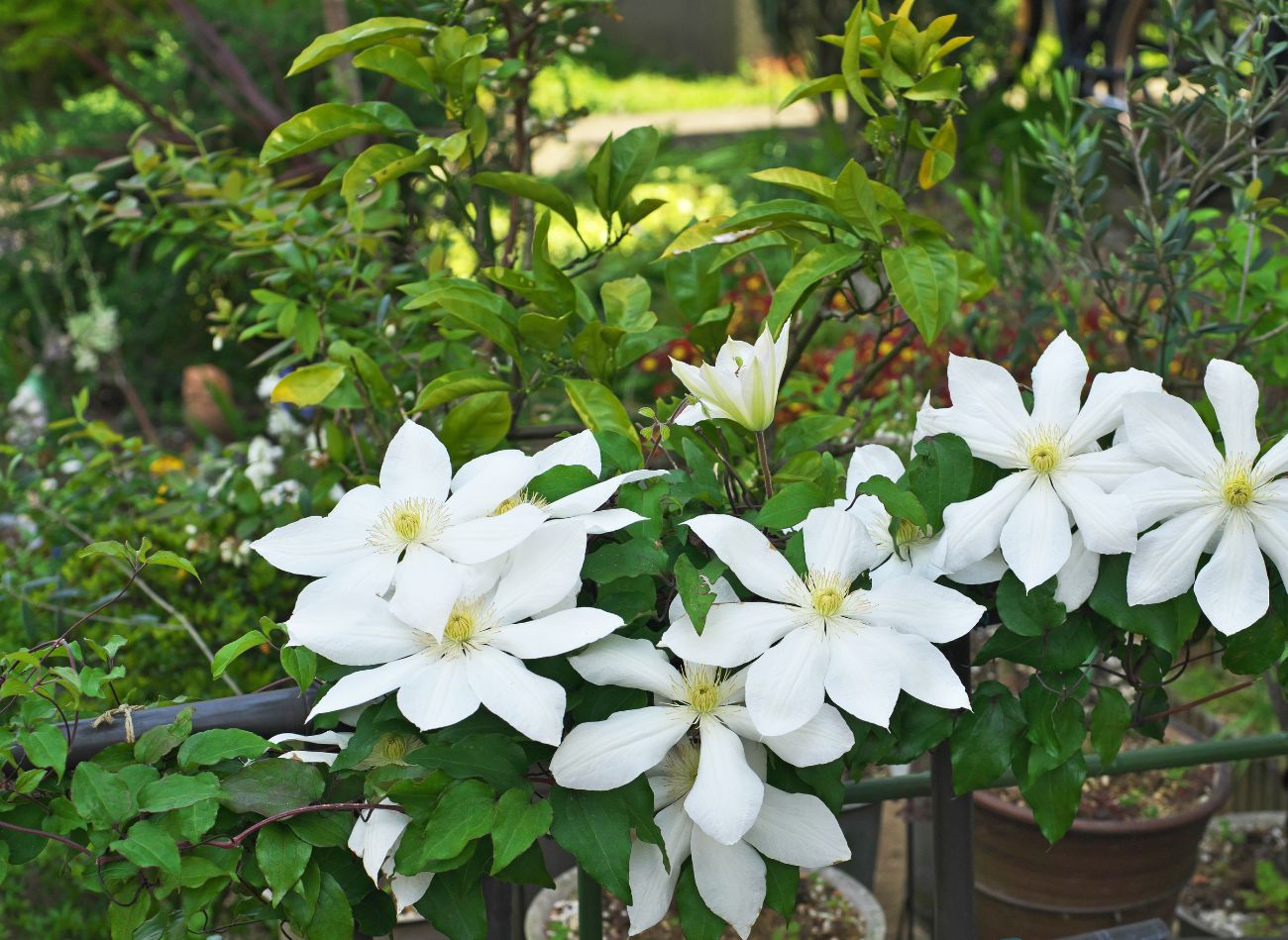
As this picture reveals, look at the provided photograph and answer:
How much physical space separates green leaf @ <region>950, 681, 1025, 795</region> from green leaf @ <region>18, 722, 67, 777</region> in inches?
23.9

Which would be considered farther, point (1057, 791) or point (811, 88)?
point (811, 88)

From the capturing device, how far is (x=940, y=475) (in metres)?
0.88

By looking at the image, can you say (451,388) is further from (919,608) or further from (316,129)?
(919,608)

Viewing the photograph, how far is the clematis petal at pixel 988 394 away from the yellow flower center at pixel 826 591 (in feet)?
0.55

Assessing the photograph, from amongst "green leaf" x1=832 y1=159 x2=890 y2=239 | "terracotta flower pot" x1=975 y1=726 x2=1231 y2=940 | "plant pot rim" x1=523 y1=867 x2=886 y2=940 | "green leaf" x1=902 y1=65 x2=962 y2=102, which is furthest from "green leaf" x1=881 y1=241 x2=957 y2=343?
"terracotta flower pot" x1=975 y1=726 x2=1231 y2=940

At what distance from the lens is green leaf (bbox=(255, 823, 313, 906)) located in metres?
0.78

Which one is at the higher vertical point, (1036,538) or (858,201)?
(858,201)

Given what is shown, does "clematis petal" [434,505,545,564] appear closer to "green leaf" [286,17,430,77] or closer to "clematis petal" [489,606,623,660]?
"clematis petal" [489,606,623,660]

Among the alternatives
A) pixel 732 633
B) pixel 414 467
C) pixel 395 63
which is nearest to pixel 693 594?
pixel 732 633

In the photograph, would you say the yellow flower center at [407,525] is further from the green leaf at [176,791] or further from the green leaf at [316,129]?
the green leaf at [316,129]

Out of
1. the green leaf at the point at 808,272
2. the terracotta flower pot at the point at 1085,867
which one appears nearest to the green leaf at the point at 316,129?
the green leaf at the point at 808,272

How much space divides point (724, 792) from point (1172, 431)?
0.39 m

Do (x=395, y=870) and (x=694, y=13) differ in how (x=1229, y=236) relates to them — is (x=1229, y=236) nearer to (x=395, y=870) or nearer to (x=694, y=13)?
(x=395, y=870)

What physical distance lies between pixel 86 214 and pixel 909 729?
153 cm
